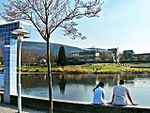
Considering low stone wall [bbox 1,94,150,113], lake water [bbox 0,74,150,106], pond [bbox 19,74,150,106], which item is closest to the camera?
low stone wall [bbox 1,94,150,113]

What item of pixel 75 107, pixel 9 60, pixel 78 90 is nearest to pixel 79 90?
pixel 78 90

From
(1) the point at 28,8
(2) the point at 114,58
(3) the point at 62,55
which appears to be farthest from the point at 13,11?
(2) the point at 114,58

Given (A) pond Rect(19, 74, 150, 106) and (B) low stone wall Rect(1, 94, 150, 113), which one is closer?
(B) low stone wall Rect(1, 94, 150, 113)

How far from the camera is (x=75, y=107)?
1318 cm

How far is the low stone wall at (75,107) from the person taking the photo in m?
11.4

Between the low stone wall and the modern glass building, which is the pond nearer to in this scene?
the modern glass building

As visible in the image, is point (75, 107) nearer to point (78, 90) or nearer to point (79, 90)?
point (79, 90)

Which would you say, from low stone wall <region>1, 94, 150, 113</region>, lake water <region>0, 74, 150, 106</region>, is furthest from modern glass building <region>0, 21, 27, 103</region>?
lake water <region>0, 74, 150, 106</region>

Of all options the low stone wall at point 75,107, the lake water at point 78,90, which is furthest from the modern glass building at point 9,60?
the lake water at point 78,90

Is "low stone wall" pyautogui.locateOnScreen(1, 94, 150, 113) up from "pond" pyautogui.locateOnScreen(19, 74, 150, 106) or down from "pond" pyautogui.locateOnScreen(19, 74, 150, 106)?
up

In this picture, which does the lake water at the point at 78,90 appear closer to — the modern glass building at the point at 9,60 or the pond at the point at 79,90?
the pond at the point at 79,90

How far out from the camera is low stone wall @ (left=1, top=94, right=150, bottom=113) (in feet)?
37.3

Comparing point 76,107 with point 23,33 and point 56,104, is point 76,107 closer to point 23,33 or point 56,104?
point 56,104

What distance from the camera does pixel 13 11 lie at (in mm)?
11719
